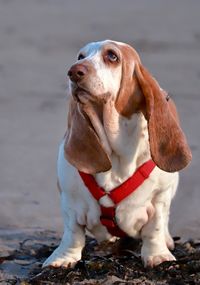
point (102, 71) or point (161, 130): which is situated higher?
point (102, 71)

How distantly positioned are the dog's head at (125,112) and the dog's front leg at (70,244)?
0.34 metres

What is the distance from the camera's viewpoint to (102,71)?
13.5 ft

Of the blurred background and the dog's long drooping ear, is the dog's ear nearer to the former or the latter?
the dog's long drooping ear

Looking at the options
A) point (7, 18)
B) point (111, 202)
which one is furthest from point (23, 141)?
point (7, 18)

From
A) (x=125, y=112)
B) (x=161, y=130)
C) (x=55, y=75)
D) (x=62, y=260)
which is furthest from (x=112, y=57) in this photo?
(x=55, y=75)

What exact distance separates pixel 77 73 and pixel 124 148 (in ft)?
1.76

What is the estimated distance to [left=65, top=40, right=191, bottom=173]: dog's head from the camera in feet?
13.8

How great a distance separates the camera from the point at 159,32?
40.3ft

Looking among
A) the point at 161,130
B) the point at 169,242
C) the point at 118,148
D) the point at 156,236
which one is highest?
the point at 161,130

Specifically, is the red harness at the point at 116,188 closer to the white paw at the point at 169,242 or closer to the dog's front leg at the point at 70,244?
the dog's front leg at the point at 70,244

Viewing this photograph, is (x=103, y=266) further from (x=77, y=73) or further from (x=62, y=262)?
(x=77, y=73)

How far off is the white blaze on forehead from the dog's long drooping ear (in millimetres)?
121

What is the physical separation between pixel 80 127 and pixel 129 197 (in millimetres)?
392

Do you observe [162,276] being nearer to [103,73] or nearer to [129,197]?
[129,197]
